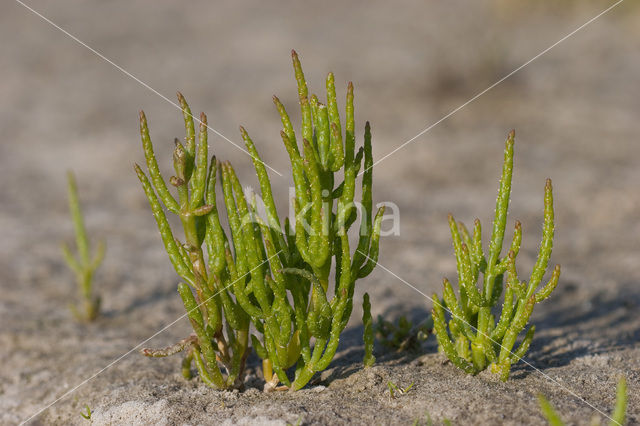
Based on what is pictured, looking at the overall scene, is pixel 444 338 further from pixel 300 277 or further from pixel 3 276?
pixel 3 276

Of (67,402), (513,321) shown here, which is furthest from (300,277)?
(67,402)

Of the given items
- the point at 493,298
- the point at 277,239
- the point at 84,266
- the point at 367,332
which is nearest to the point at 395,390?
the point at 367,332

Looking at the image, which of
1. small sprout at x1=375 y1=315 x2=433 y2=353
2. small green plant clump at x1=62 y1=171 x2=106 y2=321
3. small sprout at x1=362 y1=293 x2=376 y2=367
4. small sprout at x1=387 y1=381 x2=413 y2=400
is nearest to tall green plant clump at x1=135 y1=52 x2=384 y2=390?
small sprout at x1=362 y1=293 x2=376 y2=367

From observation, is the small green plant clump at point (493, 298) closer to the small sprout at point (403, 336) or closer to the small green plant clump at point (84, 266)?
the small sprout at point (403, 336)

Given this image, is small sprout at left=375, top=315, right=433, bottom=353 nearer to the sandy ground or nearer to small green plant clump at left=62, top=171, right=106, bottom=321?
the sandy ground

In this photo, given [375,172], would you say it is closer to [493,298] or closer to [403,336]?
[403,336]

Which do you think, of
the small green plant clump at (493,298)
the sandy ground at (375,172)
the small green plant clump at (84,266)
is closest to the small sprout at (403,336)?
the sandy ground at (375,172)
